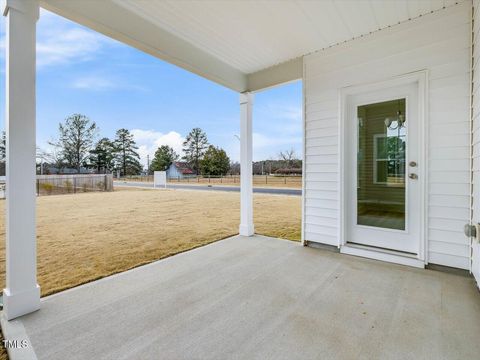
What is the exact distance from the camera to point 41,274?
2.43 metres

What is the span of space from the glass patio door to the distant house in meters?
30.2

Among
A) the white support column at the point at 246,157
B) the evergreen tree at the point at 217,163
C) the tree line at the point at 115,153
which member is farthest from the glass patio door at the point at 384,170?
the evergreen tree at the point at 217,163

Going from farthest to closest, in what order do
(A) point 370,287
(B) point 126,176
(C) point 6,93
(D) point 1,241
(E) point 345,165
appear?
(B) point 126,176
(D) point 1,241
(E) point 345,165
(A) point 370,287
(C) point 6,93

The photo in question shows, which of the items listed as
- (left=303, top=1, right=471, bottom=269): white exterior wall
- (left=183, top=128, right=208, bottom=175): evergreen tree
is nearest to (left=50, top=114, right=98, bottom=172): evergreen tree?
(left=183, top=128, right=208, bottom=175): evergreen tree

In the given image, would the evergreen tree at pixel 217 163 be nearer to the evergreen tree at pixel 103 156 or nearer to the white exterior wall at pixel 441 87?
the evergreen tree at pixel 103 156

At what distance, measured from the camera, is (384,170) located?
Answer: 283 centimetres

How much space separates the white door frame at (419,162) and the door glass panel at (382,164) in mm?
185

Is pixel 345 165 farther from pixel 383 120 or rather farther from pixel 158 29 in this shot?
pixel 158 29

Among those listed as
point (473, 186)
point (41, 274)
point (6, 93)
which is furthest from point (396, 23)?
point (41, 274)

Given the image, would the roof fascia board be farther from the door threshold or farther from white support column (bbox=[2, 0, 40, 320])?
white support column (bbox=[2, 0, 40, 320])

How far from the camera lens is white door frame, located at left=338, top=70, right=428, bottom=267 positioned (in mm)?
2445

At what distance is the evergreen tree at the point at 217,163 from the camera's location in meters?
30.1

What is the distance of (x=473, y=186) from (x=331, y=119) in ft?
4.98

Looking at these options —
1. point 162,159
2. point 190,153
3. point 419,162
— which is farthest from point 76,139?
point 419,162
